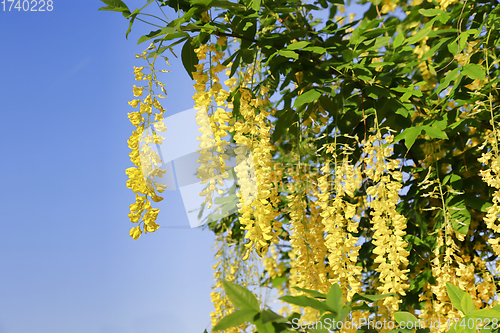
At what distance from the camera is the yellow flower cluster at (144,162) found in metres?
1.03

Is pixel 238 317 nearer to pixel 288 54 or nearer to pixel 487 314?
pixel 487 314

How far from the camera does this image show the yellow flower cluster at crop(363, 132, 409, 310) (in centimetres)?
107

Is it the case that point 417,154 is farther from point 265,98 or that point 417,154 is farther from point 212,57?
point 212,57

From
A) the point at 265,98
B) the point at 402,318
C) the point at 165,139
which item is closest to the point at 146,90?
the point at 165,139

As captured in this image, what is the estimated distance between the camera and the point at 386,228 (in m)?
1.10

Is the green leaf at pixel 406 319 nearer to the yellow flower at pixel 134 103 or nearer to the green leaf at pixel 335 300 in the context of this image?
the green leaf at pixel 335 300

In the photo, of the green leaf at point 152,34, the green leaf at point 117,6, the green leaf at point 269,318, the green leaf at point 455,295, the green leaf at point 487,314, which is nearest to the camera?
the green leaf at point 269,318

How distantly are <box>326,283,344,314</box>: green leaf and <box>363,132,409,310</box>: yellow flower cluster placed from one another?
0.54 metres

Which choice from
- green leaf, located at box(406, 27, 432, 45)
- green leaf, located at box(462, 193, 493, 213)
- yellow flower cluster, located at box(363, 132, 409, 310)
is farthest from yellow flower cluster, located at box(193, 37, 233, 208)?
green leaf, located at box(462, 193, 493, 213)

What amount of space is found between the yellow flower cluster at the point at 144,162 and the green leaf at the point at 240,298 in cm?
53

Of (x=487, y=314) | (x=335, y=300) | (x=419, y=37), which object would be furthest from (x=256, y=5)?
(x=487, y=314)

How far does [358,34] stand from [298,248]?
2.42 feet

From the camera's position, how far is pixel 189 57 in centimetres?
115

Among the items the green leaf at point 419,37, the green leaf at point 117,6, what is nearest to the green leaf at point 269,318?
the green leaf at point 117,6
